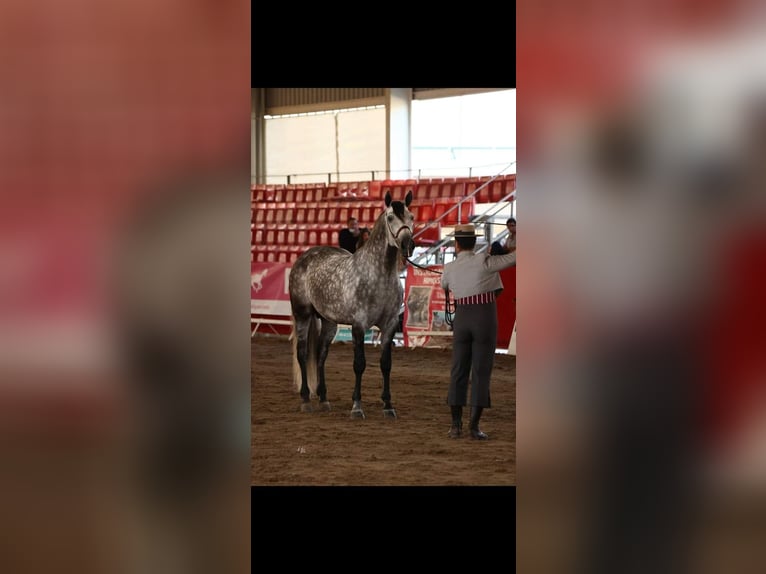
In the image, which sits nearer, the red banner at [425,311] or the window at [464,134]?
the red banner at [425,311]

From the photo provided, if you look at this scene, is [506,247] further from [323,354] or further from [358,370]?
[358,370]

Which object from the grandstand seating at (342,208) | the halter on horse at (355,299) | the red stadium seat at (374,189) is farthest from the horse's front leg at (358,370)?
the red stadium seat at (374,189)

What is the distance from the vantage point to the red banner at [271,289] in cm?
1656

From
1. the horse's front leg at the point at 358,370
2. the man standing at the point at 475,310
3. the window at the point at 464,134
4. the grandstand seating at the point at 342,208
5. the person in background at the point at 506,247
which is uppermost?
the window at the point at 464,134

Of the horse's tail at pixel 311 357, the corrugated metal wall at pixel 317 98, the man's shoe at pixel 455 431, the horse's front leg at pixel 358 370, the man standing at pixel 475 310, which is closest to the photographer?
the man standing at pixel 475 310

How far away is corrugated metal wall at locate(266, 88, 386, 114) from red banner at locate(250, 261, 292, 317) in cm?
809

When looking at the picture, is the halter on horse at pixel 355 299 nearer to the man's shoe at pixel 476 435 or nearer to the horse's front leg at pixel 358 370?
the horse's front leg at pixel 358 370

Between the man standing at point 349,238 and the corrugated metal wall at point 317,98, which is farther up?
the corrugated metal wall at point 317,98

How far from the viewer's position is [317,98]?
25.6m

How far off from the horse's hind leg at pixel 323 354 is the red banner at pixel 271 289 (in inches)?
239

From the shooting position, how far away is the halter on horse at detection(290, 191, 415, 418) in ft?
31.5

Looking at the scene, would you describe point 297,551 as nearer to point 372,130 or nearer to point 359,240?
point 359,240
